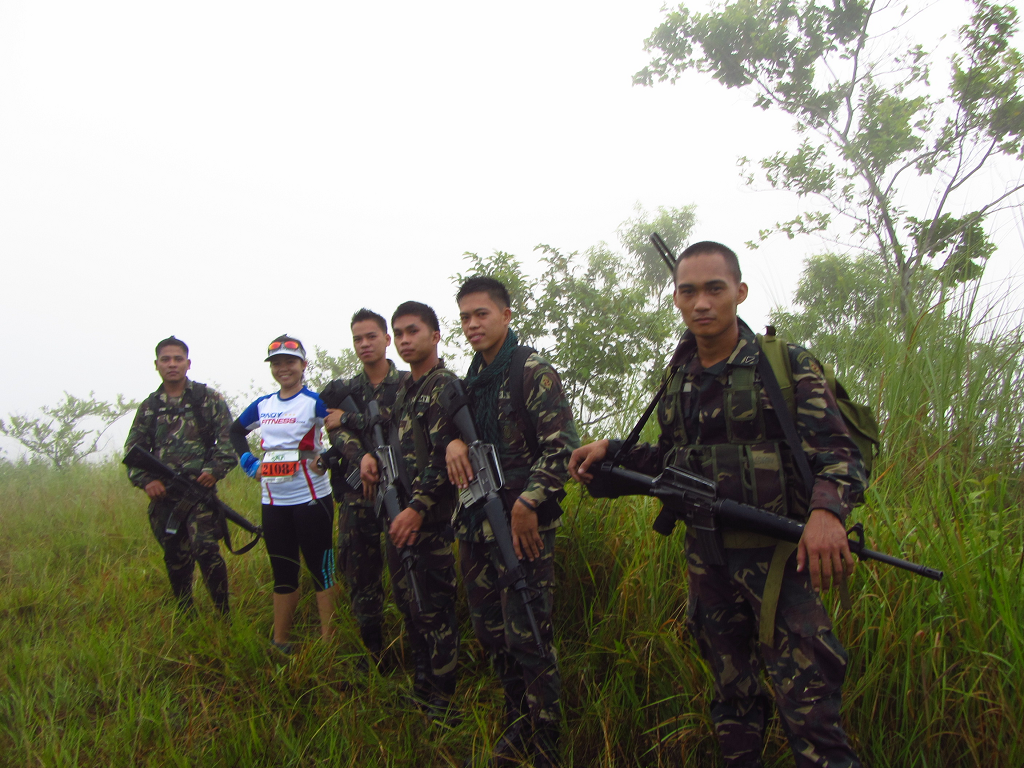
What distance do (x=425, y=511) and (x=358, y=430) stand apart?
3.10 ft

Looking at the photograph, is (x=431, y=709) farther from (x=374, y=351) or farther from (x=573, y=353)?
(x=573, y=353)

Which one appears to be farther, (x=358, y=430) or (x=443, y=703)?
(x=358, y=430)

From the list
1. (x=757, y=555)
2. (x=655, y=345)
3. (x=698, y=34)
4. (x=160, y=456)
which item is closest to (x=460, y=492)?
(x=757, y=555)

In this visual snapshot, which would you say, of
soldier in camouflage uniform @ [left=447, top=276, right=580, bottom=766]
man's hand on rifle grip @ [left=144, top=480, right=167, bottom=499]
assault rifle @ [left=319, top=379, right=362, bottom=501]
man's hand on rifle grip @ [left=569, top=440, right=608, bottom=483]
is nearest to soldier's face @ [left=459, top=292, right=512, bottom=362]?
soldier in camouflage uniform @ [left=447, top=276, right=580, bottom=766]

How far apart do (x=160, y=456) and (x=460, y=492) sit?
2.85m

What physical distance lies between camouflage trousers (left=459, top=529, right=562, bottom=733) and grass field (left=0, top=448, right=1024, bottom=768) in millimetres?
165

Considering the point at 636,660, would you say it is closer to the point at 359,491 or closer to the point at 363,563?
the point at 363,563

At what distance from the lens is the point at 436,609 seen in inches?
115

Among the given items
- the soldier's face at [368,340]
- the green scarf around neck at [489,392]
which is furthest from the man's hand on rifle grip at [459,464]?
the soldier's face at [368,340]

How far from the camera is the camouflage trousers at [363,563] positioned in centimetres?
346

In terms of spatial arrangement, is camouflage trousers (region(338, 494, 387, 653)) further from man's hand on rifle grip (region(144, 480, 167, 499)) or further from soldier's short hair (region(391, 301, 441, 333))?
man's hand on rifle grip (region(144, 480, 167, 499))

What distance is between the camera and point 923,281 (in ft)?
11.7

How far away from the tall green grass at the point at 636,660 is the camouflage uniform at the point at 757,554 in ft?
1.36

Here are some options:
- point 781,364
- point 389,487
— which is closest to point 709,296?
point 781,364
